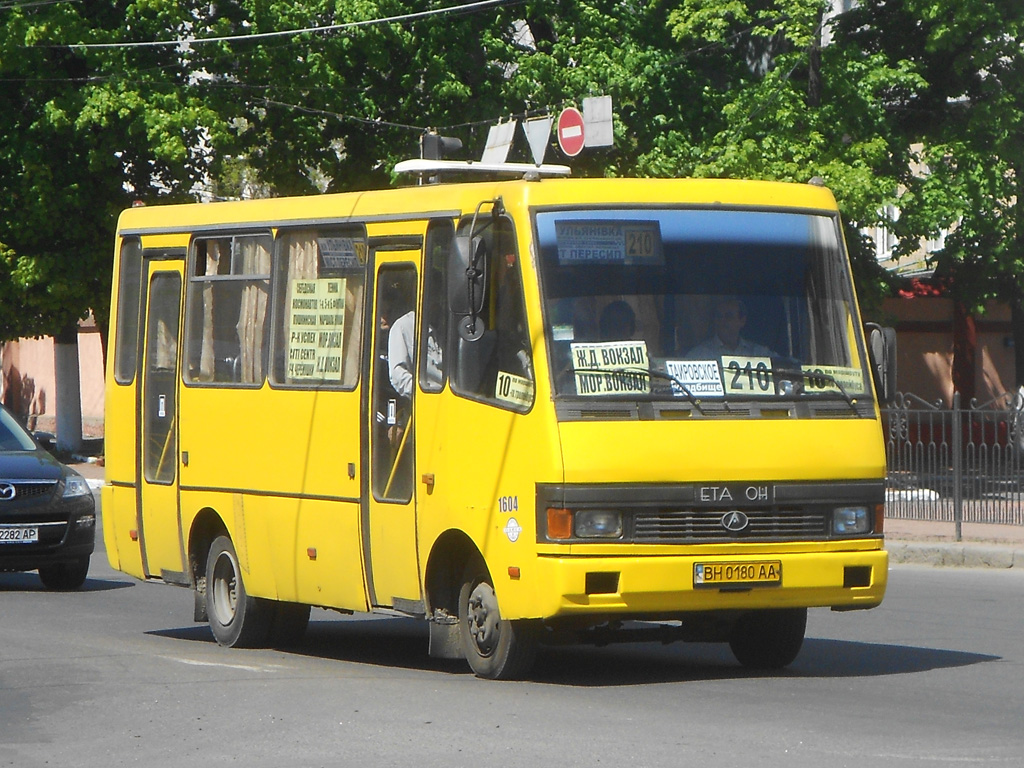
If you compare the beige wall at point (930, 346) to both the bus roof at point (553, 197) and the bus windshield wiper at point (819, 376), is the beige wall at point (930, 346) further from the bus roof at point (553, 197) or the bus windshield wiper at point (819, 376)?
the bus windshield wiper at point (819, 376)

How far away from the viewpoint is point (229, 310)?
470 inches

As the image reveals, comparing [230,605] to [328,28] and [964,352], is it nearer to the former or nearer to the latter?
[328,28]

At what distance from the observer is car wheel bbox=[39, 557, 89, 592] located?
52.2 feet

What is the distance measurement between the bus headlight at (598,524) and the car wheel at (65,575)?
7922mm

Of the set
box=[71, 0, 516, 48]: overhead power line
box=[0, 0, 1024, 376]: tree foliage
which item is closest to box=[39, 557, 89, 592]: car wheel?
box=[0, 0, 1024, 376]: tree foliage

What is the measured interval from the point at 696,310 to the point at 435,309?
153cm

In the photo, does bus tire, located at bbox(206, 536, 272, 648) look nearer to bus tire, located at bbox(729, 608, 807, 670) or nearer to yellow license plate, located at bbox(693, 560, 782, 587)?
bus tire, located at bbox(729, 608, 807, 670)

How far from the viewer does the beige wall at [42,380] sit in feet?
160

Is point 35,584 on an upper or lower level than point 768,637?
lower

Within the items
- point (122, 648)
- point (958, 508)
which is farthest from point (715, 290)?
point (958, 508)

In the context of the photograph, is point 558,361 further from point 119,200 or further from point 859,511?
point 119,200

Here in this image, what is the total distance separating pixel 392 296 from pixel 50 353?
41427mm

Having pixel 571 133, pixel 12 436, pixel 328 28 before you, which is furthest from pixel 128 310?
pixel 328 28

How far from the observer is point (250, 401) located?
37.9 ft
